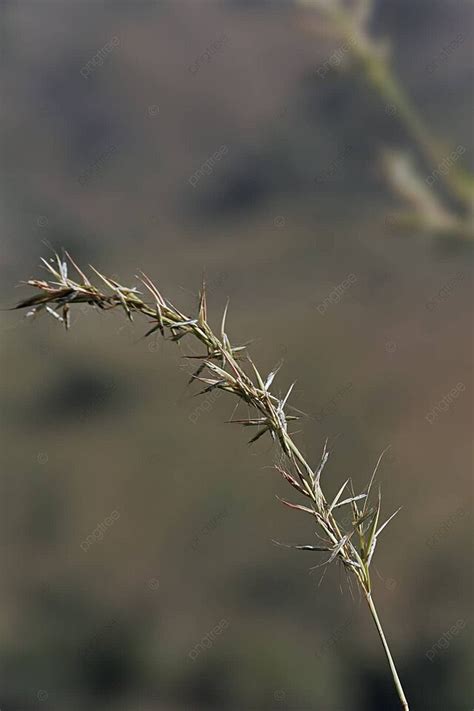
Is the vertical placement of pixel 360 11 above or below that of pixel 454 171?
above

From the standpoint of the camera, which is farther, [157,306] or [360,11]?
[360,11]

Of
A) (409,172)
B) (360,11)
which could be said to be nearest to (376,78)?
(360,11)

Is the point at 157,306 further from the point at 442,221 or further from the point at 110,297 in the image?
the point at 442,221

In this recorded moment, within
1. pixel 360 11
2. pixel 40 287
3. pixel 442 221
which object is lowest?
pixel 40 287

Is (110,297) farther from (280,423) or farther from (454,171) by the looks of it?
(454,171)

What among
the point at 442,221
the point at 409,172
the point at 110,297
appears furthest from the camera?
the point at 409,172

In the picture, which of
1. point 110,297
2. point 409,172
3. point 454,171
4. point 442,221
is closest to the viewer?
point 110,297

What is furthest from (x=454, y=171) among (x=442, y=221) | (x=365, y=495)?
(x=365, y=495)

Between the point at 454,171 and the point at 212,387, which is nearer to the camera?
the point at 212,387

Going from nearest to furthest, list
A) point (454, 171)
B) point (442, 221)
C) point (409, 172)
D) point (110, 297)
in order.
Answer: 1. point (110, 297)
2. point (454, 171)
3. point (442, 221)
4. point (409, 172)
